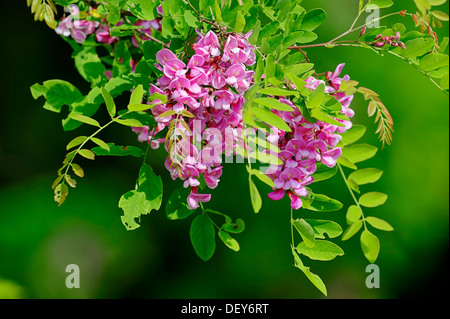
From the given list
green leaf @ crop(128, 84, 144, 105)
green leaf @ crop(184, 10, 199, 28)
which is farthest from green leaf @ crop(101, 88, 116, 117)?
green leaf @ crop(184, 10, 199, 28)

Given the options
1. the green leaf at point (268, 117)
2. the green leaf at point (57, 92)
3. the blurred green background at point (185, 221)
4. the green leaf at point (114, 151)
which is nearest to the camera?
the green leaf at point (268, 117)

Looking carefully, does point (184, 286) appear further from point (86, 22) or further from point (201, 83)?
point (201, 83)

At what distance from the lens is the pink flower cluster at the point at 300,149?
2.14 feet

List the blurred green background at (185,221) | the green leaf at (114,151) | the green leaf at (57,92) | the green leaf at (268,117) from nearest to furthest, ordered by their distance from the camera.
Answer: the green leaf at (268,117) < the green leaf at (114,151) < the green leaf at (57,92) < the blurred green background at (185,221)

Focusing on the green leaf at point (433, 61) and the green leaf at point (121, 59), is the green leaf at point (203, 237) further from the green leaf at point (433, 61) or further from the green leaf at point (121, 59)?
the green leaf at point (433, 61)

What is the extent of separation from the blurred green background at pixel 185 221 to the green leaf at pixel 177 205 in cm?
69

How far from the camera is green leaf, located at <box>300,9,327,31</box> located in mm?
708

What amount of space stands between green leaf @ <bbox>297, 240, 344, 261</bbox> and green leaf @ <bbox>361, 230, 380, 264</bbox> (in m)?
0.05

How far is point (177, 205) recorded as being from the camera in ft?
2.49

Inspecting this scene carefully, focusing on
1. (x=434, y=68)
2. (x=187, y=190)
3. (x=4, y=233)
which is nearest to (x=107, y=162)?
(x=4, y=233)

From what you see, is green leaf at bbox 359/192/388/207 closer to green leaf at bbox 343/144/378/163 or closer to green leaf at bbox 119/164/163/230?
green leaf at bbox 343/144/378/163

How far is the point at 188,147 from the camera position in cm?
63

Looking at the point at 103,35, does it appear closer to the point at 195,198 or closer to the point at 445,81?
the point at 195,198

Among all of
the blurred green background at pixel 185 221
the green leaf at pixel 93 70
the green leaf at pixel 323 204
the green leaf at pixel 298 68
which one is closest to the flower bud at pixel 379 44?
the green leaf at pixel 298 68
